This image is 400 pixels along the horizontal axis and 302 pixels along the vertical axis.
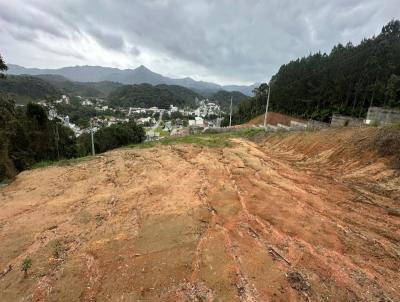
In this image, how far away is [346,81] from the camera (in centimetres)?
3350

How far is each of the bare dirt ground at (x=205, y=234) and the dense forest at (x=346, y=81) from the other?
1083 inches

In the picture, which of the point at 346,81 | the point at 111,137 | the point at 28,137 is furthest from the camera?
the point at 111,137

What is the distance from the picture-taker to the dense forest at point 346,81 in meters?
30.0

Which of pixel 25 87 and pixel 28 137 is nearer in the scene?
pixel 28 137

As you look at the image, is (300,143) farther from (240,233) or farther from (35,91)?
(35,91)

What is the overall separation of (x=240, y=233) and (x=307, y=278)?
126cm

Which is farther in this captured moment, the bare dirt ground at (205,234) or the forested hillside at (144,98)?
the forested hillside at (144,98)

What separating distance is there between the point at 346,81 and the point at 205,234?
37366mm

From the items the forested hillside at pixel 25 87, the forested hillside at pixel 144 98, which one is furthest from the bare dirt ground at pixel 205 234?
the forested hillside at pixel 144 98

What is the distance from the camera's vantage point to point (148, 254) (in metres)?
3.67

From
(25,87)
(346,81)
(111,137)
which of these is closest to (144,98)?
(25,87)

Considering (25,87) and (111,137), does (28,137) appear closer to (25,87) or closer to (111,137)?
(111,137)

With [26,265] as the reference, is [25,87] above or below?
above

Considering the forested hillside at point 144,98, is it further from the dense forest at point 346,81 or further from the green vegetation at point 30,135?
the green vegetation at point 30,135
